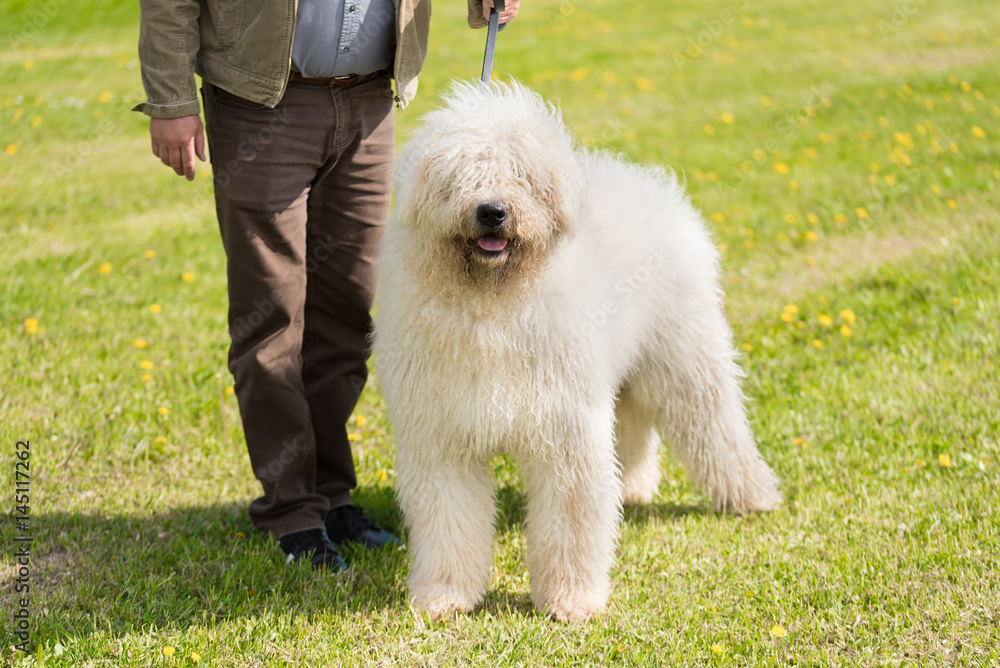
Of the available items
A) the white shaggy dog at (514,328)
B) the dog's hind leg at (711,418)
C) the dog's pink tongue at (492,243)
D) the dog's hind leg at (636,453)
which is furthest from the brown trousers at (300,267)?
the dog's hind leg at (711,418)

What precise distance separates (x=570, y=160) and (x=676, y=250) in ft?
2.78

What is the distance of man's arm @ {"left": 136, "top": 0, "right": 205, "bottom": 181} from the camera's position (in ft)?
9.93

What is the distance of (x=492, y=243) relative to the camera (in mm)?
2830

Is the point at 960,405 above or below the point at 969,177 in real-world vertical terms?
below

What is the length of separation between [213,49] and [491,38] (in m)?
1.00

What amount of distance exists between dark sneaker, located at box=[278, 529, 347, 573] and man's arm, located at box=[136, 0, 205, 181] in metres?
1.56

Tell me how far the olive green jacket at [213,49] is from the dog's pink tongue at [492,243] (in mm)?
948

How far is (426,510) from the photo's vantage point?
322 centimetres

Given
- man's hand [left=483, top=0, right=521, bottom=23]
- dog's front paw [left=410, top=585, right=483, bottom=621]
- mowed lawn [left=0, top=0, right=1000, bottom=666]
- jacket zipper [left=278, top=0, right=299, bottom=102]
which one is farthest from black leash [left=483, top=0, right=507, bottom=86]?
dog's front paw [left=410, top=585, right=483, bottom=621]

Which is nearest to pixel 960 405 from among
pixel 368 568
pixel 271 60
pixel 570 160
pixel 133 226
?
pixel 570 160

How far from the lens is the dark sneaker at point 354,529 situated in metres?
3.71

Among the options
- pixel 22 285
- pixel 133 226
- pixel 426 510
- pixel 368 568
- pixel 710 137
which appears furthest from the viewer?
pixel 710 137

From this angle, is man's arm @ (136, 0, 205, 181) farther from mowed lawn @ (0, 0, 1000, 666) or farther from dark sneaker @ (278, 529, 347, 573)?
dark sneaker @ (278, 529, 347, 573)

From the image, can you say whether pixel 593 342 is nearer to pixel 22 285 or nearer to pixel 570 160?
pixel 570 160
